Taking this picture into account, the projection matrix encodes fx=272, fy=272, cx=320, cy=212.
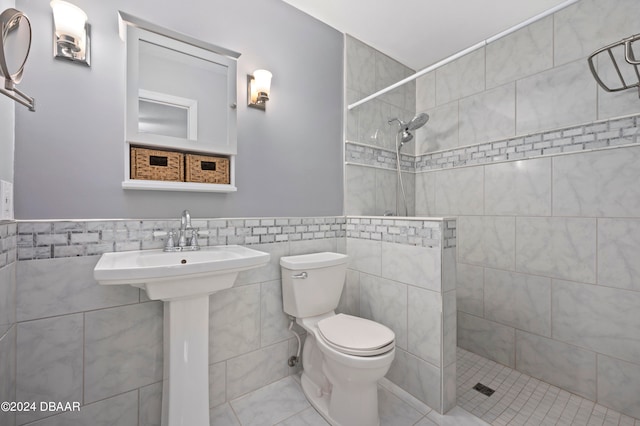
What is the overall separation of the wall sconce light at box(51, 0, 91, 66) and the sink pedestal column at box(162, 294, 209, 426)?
1.16 meters

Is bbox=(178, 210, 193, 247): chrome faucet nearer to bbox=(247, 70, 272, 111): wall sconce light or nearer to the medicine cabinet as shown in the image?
the medicine cabinet

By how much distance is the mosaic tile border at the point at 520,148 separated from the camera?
5.10 ft

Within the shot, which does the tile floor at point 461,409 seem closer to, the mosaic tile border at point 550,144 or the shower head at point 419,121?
the mosaic tile border at point 550,144

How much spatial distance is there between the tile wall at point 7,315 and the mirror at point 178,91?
590mm

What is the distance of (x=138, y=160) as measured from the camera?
4.37 feet

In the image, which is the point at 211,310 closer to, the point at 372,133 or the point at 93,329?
the point at 93,329

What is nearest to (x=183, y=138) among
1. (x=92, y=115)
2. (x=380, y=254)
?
(x=92, y=115)

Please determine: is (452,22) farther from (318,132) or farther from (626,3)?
(318,132)

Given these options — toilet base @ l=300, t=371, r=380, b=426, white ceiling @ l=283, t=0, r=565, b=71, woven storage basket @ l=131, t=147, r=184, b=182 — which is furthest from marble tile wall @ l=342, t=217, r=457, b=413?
white ceiling @ l=283, t=0, r=565, b=71

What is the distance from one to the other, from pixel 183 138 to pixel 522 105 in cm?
227

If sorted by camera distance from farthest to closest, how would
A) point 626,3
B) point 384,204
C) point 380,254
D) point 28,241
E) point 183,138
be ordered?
1. point 384,204
2. point 380,254
3. point 626,3
4. point 183,138
5. point 28,241

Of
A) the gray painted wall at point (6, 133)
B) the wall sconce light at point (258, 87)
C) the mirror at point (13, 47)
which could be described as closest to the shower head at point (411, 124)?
the wall sconce light at point (258, 87)

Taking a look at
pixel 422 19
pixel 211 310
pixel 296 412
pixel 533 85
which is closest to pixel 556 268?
pixel 533 85

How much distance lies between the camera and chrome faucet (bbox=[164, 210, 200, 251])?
1366 millimetres
